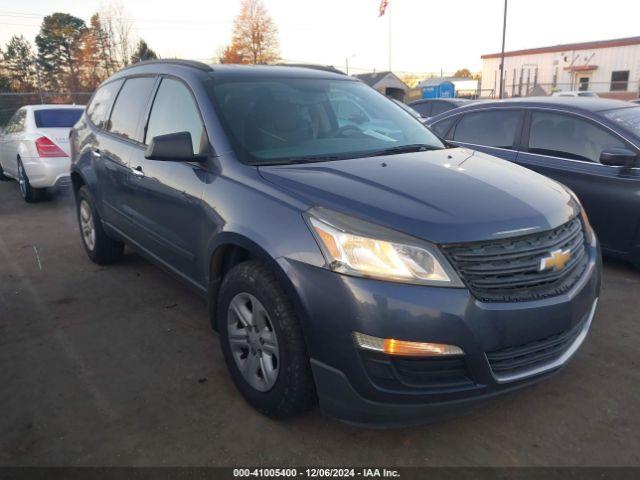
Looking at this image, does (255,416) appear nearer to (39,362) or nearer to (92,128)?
(39,362)

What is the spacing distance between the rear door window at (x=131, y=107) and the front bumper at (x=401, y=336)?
7.49 ft

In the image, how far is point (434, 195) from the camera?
93.7 inches

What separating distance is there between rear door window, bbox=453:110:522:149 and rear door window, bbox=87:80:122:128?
365 centimetres

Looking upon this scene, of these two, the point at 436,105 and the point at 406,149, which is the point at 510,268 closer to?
the point at 406,149

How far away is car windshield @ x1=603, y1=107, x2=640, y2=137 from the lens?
178 inches

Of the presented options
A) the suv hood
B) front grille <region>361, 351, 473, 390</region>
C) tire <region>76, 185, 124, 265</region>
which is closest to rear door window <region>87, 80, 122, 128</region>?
tire <region>76, 185, 124, 265</region>

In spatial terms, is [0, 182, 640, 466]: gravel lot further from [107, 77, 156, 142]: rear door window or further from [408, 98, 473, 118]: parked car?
[408, 98, 473, 118]: parked car

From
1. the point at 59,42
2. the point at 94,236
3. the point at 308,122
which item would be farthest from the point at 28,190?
the point at 59,42

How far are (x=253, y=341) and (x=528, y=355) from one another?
1286mm

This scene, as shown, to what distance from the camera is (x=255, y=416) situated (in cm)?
265

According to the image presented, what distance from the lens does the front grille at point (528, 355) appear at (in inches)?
84.4

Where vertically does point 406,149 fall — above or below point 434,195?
above

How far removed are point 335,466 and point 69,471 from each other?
1.18 metres

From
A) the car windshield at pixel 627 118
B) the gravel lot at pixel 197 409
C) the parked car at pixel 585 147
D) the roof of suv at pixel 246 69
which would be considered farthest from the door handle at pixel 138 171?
the car windshield at pixel 627 118
